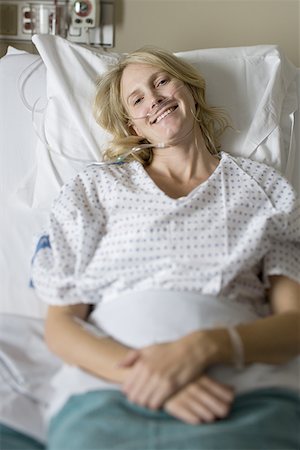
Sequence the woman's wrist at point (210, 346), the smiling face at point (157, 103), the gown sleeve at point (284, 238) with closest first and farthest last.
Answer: the woman's wrist at point (210, 346) → the gown sleeve at point (284, 238) → the smiling face at point (157, 103)

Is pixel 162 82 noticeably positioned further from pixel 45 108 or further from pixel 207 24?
pixel 207 24

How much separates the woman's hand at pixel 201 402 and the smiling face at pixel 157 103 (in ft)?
2.10

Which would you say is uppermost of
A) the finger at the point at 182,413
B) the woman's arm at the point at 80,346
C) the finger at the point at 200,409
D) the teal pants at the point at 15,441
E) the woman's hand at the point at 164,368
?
the woman's hand at the point at 164,368

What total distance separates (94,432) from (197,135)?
0.80 m

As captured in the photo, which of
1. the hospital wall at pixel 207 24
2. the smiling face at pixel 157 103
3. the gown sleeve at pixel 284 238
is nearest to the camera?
the gown sleeve at pixel 284 238

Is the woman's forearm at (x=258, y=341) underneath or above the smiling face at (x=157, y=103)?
underneath

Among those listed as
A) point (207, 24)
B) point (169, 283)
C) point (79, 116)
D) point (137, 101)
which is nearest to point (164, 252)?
point (169, 283)

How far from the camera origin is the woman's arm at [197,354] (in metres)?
1.12

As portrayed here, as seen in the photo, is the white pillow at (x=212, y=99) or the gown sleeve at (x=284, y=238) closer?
the gown sleeve at (x=284, y=238)

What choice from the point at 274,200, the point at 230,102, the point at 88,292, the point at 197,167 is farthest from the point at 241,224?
the point at 230,102

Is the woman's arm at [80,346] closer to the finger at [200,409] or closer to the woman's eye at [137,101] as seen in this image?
the finger at [200,409]

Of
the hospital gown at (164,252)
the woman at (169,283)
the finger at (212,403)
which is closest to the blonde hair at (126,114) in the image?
the woman at (169,283)

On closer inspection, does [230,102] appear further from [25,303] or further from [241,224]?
[25,303]

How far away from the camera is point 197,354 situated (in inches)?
45.1
